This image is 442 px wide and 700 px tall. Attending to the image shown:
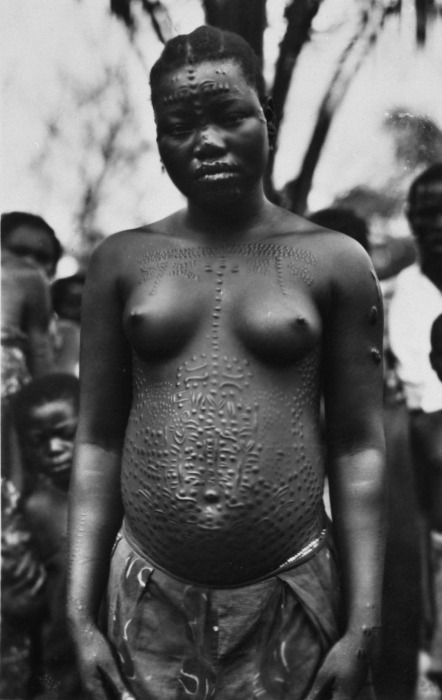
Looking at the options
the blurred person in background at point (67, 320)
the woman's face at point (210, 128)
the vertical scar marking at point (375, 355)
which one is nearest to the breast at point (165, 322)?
the woman's face at point (210, 128)

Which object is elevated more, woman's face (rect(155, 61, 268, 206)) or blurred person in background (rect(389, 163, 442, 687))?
woman's face (rect(155, 61, 268, 206))

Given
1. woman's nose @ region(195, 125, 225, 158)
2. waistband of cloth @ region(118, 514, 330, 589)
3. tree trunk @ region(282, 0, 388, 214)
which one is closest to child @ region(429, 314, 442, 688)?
tree trunk @ region(282, 0, 388, 214)

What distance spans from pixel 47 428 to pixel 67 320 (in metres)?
0.31

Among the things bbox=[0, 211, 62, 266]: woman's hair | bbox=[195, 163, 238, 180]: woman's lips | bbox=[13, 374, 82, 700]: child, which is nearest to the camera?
bbox=[195, 163, 238, 180]: woman's lips

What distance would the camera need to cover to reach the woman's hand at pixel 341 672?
82.6 inches

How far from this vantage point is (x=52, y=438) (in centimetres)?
307

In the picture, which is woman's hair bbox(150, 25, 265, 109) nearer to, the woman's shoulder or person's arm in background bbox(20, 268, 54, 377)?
the woman's shoulder

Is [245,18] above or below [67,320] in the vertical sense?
above

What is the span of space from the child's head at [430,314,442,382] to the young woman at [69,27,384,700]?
27.7 inches

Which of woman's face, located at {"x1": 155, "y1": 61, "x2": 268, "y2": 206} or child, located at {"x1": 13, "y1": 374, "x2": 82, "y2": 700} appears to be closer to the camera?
woman's face, located at {"x1": 155, "y1": 61, "x2": 268, "y2": 206}

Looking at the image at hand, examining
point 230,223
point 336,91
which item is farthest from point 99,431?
point 336,91

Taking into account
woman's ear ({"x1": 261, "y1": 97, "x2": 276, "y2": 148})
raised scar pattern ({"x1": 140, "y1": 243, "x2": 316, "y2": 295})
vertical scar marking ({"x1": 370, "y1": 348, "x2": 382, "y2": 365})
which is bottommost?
vertical scar marking ({"x1": 370, "y1": 348, "x2": 382, "y2": 365})

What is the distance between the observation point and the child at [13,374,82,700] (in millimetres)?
3004

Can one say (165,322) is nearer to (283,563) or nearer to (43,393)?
(283,563)
